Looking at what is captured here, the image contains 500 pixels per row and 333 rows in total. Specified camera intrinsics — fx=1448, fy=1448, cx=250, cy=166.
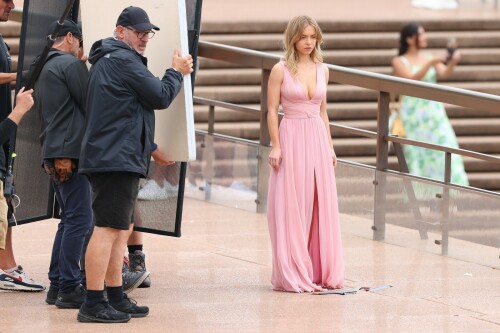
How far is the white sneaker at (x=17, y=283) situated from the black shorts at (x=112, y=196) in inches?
49.7

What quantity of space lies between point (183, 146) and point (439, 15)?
11.6 meters

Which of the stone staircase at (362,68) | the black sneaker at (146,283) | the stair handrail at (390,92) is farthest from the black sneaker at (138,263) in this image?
the stone staircase at (362,68)

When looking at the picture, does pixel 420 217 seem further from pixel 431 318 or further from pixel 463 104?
pixel 431 318

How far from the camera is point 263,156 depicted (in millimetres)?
12750

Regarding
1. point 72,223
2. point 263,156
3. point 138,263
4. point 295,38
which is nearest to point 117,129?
point 72,223

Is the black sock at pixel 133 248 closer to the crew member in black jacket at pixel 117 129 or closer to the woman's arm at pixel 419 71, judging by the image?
the crew member in black jacket at pixel 117 129

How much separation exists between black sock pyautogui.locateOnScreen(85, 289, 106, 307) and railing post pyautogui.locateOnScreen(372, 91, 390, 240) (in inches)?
145

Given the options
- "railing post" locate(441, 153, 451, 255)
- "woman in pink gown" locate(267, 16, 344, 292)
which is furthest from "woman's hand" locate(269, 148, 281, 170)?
"railing post" locate(441, 153, 451, 255)

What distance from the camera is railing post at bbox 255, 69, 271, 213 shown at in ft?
41.8

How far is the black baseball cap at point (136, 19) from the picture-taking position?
8398mm

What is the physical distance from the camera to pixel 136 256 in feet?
32.1

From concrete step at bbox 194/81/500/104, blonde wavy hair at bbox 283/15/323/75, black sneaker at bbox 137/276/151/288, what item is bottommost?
black sneaker at bbox 137/276/151/288

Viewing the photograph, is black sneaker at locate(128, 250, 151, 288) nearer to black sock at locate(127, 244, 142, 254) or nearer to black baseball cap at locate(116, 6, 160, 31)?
black sock at locate(127, 244, 142, 254)

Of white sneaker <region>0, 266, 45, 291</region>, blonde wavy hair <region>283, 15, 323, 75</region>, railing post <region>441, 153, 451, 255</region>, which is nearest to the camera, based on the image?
white sneaker <region>0, 266, 45, 291</region>
